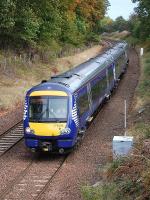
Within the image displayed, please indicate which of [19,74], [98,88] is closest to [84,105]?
[98,88]

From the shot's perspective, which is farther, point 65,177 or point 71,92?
point 71,92

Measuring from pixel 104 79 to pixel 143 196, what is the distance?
18035 millimetres

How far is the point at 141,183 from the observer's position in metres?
12.7

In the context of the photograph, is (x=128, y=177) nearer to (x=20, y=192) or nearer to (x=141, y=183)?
(x=141, y=183)

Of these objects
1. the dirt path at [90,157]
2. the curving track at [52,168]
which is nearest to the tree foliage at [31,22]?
the dirt path at [90,157]

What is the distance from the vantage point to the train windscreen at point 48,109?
18.8 m

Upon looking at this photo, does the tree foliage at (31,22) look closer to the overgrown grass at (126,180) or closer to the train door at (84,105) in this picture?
the train door at (84,105)

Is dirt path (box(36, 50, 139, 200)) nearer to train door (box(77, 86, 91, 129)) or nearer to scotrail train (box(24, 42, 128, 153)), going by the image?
scotrail train (box(24, 42, 128, 153))

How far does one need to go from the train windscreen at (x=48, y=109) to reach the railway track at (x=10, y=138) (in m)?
2.10

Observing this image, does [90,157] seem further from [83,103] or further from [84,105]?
[84,105]

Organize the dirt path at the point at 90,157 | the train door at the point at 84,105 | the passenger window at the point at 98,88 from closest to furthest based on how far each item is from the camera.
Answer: the dirt path at the point at 90,157
the train door at the point at 84,105
the passenger window at the point at 98,88

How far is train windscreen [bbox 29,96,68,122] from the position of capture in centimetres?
1884

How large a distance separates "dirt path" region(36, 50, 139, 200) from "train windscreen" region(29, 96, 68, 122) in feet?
5.52

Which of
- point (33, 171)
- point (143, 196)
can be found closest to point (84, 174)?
point (33, 171)
